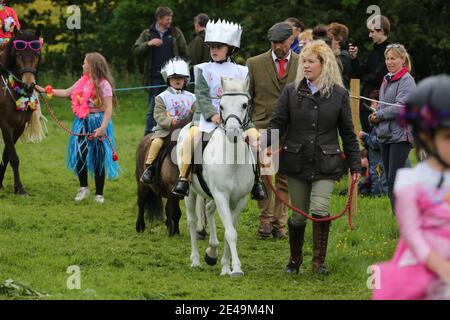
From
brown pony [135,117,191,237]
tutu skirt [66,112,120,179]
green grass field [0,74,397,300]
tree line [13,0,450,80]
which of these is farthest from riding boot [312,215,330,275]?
tree line [13,0,450,80]

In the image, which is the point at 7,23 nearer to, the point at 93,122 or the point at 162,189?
the point at 93,122

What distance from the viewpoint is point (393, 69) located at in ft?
34.5

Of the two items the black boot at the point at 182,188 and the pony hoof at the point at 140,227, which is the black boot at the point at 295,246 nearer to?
the black boot at the point at 182,188

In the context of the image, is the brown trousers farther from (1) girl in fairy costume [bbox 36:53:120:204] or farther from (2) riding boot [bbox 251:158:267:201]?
(1) girl in fairy costume [bbox 36:53:120:204]

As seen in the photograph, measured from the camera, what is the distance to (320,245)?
9188 millimetres

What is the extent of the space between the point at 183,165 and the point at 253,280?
4.51 ft

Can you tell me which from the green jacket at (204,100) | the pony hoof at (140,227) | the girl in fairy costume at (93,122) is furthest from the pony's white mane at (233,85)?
the girl in fairy costume at (93,122)

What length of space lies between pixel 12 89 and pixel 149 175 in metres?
4.34

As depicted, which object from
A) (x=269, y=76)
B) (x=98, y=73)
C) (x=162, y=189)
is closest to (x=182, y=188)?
(x=162, y=189)

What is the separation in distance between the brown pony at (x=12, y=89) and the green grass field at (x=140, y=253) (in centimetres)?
59

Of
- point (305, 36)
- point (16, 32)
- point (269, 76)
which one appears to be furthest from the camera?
point (16, 32)

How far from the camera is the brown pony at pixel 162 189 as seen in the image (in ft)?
36.7

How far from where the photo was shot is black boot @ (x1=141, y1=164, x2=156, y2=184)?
11406 millimetres
